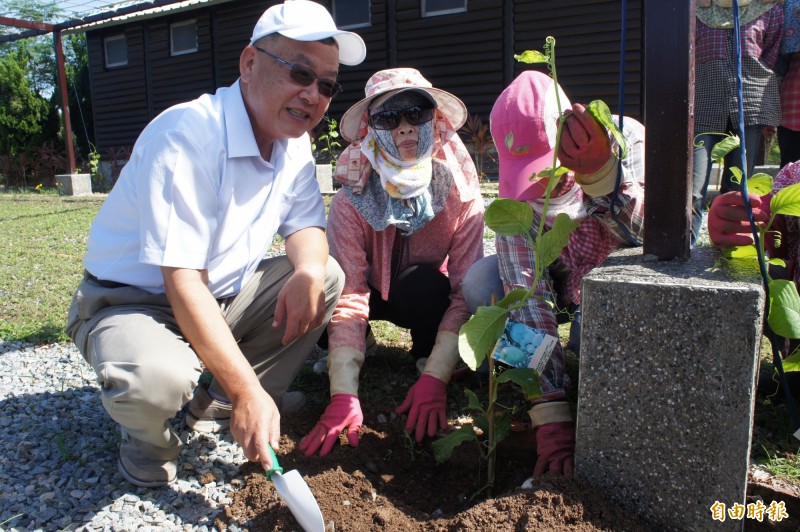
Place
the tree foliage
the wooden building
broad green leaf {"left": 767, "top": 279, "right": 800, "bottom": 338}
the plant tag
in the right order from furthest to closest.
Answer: the tree foliage
the wooden building
the plant tag
broad green leaf {"left": 767, "top": 279, "right": 800, "bottom": 338}

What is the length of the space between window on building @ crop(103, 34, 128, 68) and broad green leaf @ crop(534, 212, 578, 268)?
14.4 metres

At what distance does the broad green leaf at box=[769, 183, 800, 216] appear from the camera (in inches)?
59.4

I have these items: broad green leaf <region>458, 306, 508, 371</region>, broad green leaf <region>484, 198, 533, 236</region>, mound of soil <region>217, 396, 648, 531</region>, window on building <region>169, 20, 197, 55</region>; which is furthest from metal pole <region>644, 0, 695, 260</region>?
window on building <region>169, 20, 197, 55</region>

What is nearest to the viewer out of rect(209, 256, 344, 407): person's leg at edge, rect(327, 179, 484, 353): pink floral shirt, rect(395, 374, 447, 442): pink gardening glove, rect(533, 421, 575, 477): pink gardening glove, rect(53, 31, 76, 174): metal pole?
rect(533, 421, 575, 477): pink gardening glove

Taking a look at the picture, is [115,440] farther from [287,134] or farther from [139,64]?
[139,64]

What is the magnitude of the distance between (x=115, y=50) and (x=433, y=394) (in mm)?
14543

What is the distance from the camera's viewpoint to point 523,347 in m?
1.87

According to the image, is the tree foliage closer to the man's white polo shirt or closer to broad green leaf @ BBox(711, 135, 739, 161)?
the man's white polo shirt

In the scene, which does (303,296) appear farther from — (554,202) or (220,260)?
(554,202)

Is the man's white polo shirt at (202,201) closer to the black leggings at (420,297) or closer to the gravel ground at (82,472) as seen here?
the black leggings at (420,297)

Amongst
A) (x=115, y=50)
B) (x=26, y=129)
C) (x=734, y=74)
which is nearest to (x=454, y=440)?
(x=734, y=74)

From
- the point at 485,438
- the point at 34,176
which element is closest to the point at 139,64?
the point at 34,176

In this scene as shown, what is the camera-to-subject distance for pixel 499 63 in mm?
9133

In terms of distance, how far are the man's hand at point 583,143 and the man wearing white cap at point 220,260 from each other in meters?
0.83
